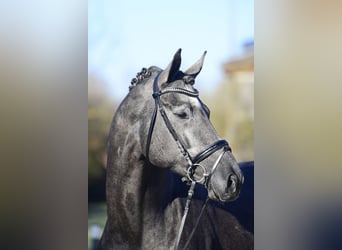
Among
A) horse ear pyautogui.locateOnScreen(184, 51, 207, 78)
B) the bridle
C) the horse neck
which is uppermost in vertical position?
horse ear pyautogui.locateOnScreen(184, 51, 207, 78)

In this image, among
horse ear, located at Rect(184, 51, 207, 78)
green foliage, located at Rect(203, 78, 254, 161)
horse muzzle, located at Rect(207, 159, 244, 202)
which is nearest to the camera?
horse muzzle, located at Rect(207, 159, 244, 202)

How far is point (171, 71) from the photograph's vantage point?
2.19m

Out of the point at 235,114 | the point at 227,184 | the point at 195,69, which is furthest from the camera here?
the point at 235,114

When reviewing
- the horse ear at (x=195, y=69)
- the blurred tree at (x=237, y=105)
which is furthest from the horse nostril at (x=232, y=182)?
the horse ear at (x=195, y=69)

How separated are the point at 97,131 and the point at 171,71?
22.9 inches

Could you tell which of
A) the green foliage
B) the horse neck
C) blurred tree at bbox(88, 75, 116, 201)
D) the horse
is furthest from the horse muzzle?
blurred tree at bbox(88, 75, 116, 201)

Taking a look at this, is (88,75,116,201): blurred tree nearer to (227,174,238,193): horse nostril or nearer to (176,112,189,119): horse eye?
(176,112,189,119): horse eye

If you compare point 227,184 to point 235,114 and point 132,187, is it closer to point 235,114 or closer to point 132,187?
point 132,187

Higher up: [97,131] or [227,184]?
[97,131]

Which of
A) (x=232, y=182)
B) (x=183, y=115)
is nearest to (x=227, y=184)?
(x=232, y=182)

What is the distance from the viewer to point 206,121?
7.06ft

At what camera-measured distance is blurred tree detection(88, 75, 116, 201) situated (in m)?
2.46

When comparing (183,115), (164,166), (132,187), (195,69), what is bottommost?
(132,187)
